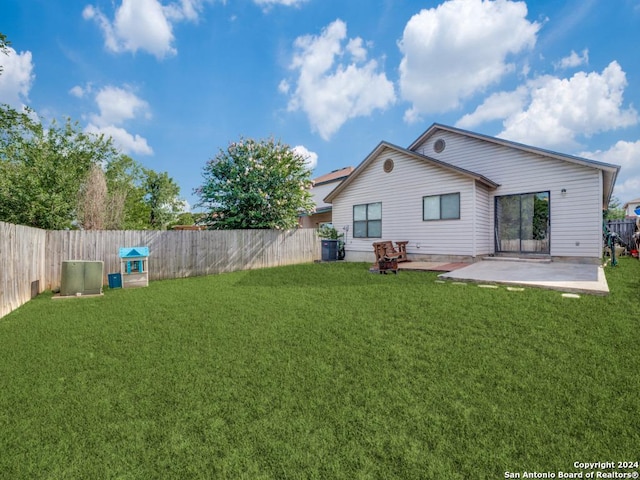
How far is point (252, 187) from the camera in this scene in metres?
12.8

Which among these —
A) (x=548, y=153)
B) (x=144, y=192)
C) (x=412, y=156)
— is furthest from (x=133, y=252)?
(x=144, y=192)

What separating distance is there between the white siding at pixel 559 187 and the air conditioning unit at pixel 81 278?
13078 millimetres

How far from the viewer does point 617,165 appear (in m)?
8.56

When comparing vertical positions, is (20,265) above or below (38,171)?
below

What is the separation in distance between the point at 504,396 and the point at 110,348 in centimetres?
439

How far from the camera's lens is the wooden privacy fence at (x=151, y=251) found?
5977 mm

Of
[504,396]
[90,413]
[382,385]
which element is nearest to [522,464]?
[504,396]

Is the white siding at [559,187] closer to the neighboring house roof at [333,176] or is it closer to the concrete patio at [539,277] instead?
the concrete patio at [539,277]

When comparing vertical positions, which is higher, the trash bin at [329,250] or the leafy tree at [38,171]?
the leafy tree at [38,171]

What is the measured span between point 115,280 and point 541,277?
1132cm

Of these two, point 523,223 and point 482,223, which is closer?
point 482,223

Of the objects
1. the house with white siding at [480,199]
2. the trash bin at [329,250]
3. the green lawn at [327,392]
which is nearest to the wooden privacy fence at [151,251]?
the trash bin at [329,250]

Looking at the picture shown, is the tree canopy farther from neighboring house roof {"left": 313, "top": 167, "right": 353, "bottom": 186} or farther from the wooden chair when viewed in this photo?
neighboring house roof {"left": 313, "top": 167, "right": 353, "bottom": 186}

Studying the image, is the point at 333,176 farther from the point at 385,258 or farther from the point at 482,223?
the point at 385,258
